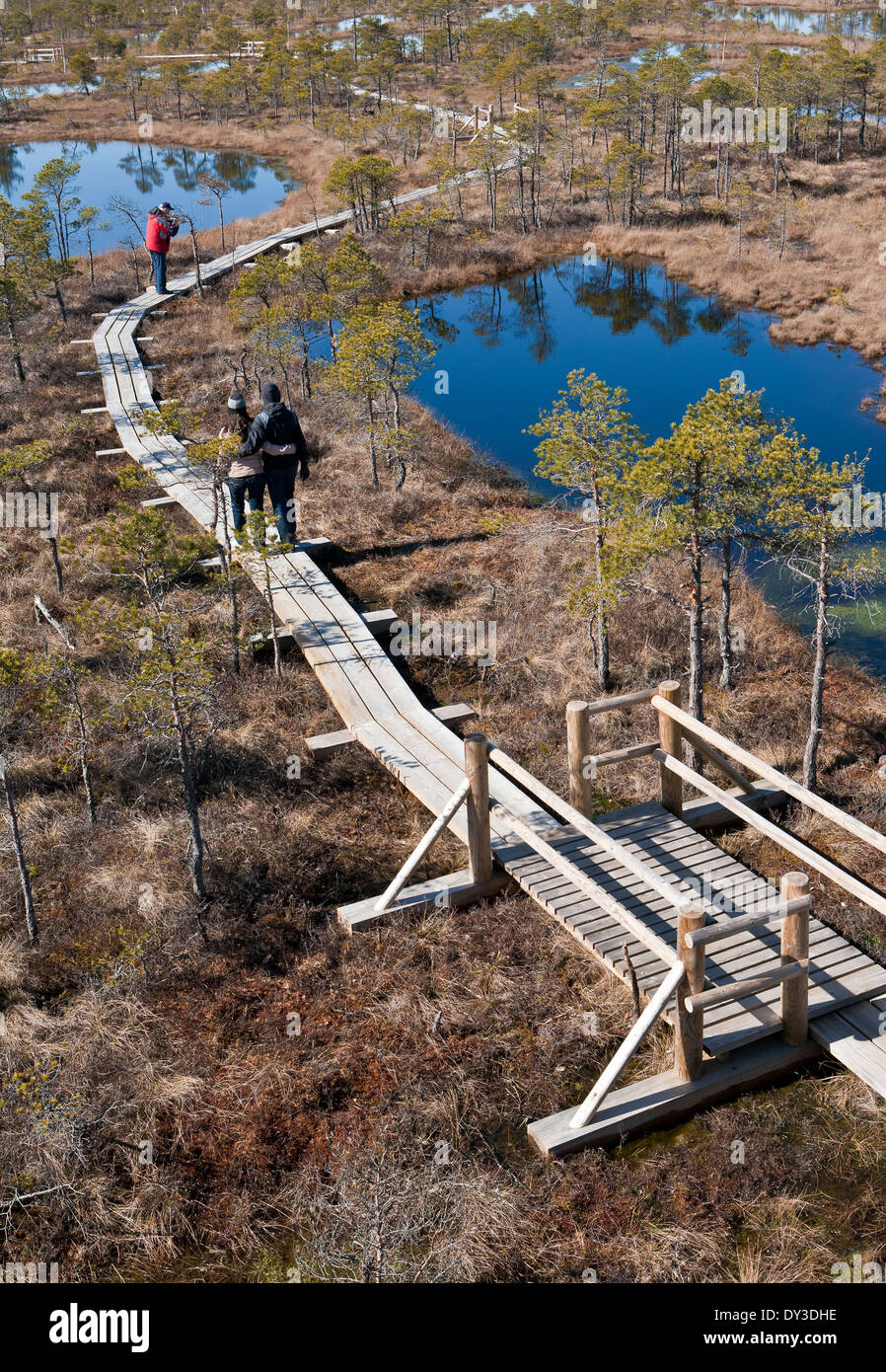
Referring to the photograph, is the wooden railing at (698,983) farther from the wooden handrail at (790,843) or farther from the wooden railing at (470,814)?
the wooden railing at (470,814)

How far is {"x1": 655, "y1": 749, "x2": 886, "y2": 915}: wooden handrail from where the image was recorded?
26.4 feet

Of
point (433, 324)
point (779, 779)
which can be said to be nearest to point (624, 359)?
point (433, 324)

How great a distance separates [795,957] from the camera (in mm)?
7949

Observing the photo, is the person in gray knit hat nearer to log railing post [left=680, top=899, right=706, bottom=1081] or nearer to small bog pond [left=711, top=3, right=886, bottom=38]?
log railing post [left=680, top=899, right=706, bottom=1081]

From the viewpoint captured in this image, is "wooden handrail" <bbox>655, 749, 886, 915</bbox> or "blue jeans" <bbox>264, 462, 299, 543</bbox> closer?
"wooden handrail" <bbox>655, 749, 886, 915</bbox>

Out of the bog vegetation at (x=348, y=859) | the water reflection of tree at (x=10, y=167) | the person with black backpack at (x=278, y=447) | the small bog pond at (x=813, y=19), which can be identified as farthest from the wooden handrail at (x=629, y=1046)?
the small bog pond at (x=813, y=19)

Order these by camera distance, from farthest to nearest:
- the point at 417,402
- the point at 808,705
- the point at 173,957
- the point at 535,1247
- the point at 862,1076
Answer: the point at 417,402
the point at 808,705
the point at 173,957
the point at 862,1076
the point at 535,1247

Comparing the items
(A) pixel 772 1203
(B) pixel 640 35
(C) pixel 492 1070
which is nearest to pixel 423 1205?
(C) pixel 492 1070

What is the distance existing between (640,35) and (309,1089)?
93236 millimetres

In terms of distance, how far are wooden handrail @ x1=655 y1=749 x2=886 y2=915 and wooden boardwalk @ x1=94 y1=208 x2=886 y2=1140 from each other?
0.64 meters

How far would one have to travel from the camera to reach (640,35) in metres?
84.0

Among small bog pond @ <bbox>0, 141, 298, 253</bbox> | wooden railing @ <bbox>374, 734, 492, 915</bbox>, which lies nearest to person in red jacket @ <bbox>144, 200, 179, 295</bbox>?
small bog pond @ <bbox>0, 141, 298, 253</bbox>

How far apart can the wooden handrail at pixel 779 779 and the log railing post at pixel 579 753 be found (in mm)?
720

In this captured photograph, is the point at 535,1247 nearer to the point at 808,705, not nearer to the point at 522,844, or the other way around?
the point at 522,844
